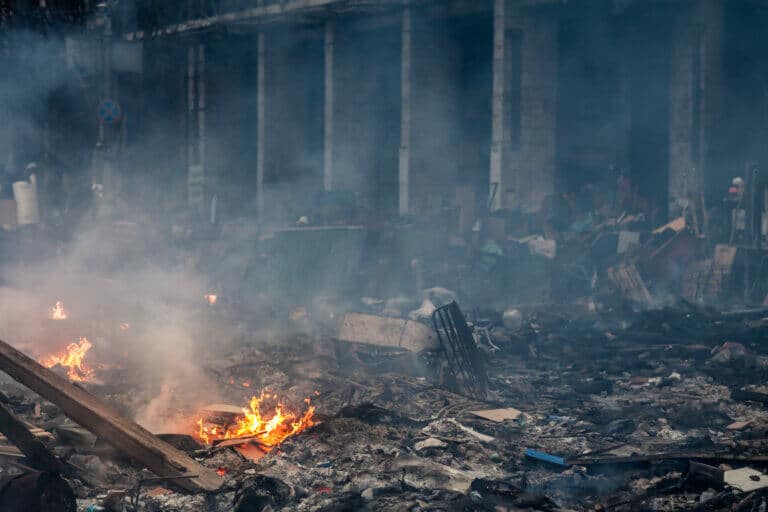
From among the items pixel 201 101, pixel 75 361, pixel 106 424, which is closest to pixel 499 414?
pixel 106 424

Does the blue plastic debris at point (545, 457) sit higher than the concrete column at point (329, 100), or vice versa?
the concrete column at point (329, 100)

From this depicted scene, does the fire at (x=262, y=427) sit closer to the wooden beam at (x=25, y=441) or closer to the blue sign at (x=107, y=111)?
the wooden beam at (x=25, y=441)

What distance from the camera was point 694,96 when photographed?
687 inches

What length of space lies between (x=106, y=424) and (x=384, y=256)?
476 inches

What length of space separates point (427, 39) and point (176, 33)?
1041 centimetres

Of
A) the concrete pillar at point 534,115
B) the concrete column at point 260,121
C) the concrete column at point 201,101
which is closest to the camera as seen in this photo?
the concrete pillar at point 534,115

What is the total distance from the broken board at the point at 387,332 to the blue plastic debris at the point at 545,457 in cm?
309

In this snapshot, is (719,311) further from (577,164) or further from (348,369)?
(577,164)

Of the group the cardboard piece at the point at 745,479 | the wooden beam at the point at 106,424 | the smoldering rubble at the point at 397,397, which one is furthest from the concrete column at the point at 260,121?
the cardboard piece at the point at 745,479

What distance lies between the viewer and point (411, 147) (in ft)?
71.1

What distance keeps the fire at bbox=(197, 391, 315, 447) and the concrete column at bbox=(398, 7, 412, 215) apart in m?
14.0

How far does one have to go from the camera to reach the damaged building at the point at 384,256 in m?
6.23

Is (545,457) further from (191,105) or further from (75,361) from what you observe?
(191,105)

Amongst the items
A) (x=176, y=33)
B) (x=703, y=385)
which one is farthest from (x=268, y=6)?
(x=703, y=385)
